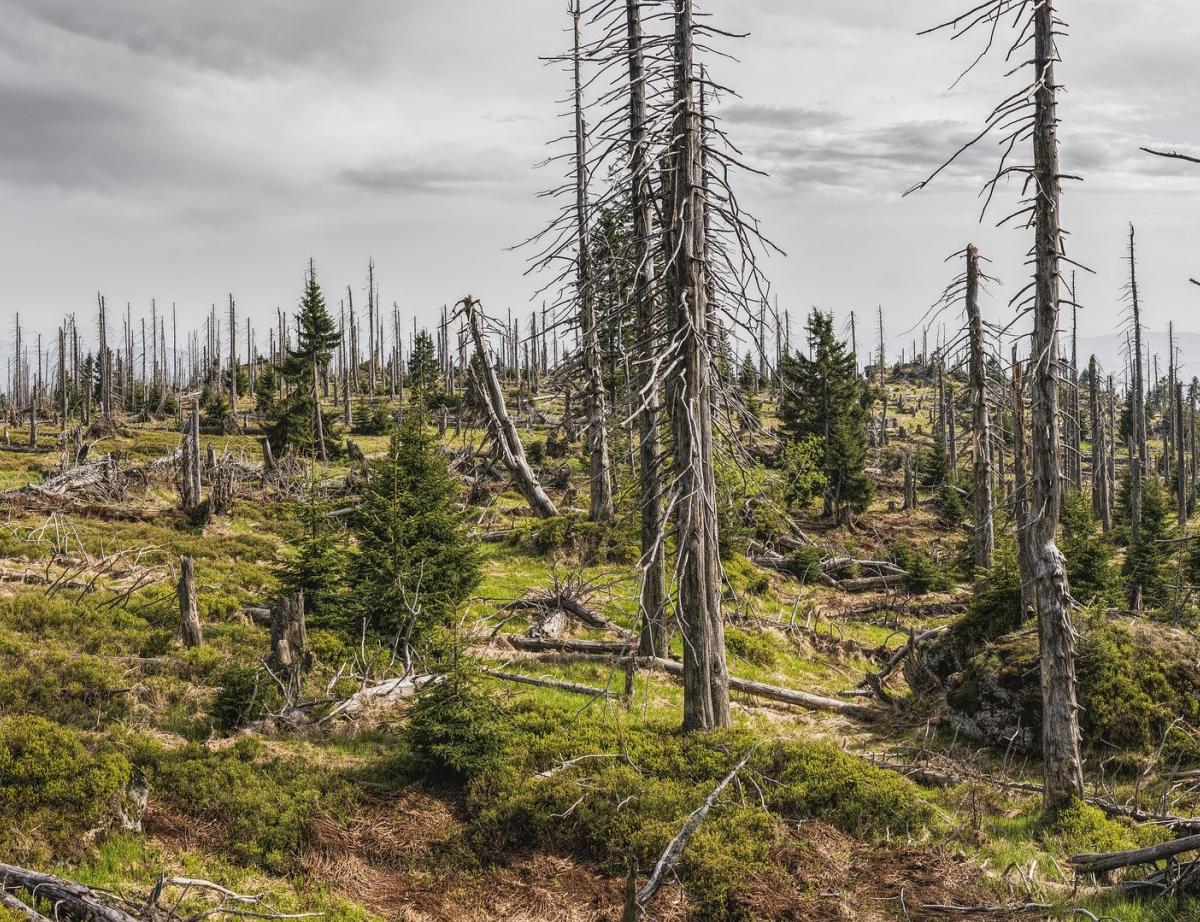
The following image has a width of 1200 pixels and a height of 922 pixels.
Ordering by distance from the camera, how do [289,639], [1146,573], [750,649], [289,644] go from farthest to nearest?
[1146,573]
[750,649]
[289,639]
[289,644]

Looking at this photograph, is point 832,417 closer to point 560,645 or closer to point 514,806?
point 560,645

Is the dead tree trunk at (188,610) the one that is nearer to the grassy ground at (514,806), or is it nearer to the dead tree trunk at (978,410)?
the grassy ground at (514,806)

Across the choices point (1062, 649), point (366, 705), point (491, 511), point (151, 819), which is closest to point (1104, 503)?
point (491, 511)

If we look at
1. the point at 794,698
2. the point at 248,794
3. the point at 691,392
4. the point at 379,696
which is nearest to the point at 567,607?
the point at 794,698

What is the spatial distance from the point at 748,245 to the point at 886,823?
678 cm

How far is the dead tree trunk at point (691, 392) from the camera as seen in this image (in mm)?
8938

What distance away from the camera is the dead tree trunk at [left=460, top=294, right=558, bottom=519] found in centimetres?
2064

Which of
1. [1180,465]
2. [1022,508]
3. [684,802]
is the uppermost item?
[1022,508]

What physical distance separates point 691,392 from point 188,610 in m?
9.55

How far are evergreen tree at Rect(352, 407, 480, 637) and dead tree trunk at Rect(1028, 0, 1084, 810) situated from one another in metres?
8.62

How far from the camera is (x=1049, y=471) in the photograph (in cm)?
877

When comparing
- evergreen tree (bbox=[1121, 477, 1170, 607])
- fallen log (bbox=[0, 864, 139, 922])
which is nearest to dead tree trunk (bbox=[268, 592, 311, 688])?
fallen log (bbox=[0, 864, 139, 922])

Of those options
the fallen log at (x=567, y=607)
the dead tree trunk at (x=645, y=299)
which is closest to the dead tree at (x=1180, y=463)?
the fallen log at (x=567, y=607)

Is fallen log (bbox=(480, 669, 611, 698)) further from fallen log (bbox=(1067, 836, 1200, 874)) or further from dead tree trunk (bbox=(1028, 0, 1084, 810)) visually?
fallen log (bbox=(1067, 836, 1200, 874))
